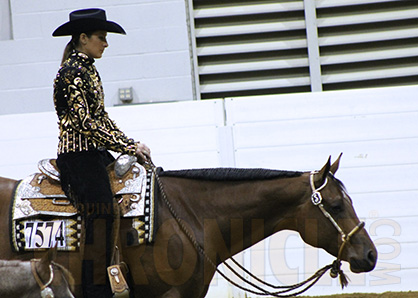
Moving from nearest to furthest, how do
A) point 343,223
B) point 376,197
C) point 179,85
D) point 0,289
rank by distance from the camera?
point 0,289
point 343,223
point 376,197
point 179,85

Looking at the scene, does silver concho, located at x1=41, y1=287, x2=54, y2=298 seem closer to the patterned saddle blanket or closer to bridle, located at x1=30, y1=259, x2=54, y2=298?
bridle, located at x1=30, y1=259, x2=54, y2=298

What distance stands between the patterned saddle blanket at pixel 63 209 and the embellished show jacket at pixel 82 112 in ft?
0.42

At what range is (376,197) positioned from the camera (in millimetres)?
4832

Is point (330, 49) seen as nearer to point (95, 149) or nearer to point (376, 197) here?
point (376, 197)

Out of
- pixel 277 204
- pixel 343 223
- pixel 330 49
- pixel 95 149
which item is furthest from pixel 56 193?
pixel 330 49

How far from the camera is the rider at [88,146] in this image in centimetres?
306

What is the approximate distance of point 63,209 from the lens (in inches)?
124

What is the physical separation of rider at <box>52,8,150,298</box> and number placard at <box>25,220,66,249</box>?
5.0 inches

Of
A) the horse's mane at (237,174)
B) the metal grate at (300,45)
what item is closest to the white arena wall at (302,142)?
the horse's mane at (237,174)

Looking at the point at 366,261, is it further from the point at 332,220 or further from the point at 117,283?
the point at 117,283

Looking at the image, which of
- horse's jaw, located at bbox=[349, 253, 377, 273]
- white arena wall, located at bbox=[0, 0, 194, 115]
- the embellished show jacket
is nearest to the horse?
the embellished show jacket

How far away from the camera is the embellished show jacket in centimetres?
307

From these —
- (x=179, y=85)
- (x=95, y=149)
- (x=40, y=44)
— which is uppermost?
(x=40, y=44)

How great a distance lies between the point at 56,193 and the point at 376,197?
252cm
